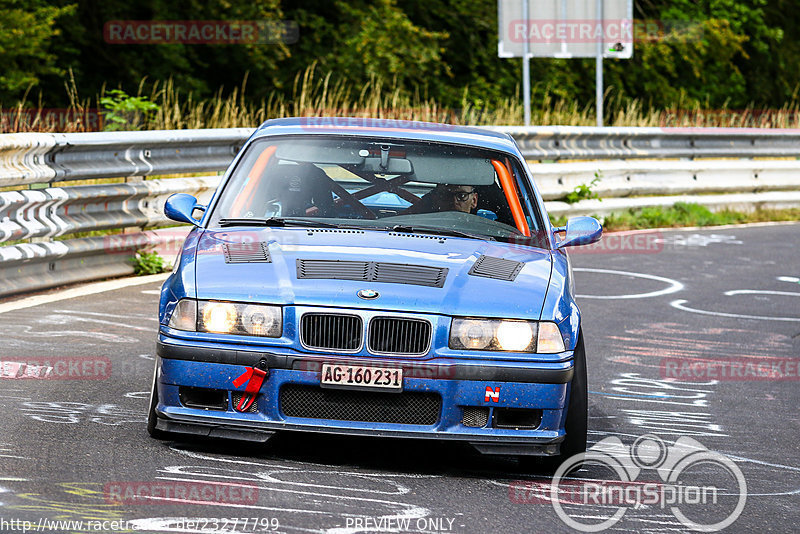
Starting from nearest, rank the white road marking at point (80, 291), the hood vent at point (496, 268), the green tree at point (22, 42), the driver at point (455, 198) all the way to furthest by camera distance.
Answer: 1. the hood vent at point (496, 268)
2. the driver at point (455, 198)
3. the white road marking at point (80, 291)
4. the green tree at point (22, 42)

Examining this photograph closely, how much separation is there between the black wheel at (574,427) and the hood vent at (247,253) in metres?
1.32

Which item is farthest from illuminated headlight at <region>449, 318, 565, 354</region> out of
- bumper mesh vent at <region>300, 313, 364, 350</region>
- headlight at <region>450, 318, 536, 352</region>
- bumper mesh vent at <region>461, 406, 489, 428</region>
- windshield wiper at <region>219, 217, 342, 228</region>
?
windshield wiper at <region>219, 217, 342, 228</region>

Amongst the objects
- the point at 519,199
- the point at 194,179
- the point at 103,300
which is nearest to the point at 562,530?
the point at 519,199

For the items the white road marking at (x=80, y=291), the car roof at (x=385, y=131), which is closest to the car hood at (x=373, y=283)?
the car roof at (x=385, y=131)

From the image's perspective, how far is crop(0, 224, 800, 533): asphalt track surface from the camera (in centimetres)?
439

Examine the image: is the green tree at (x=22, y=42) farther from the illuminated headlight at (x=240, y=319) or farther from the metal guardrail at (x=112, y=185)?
the illuminated headlight at (x=240, y=319)

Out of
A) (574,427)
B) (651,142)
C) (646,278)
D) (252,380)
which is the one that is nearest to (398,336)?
(252,380)

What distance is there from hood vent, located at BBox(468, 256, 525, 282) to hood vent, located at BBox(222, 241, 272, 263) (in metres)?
0.86

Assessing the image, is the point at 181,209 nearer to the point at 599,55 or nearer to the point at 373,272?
the point at 373,272

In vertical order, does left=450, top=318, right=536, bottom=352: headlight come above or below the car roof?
below

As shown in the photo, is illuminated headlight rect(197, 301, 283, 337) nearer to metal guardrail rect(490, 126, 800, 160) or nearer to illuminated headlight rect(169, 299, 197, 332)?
illuminated headlight rect(169, 299, 197, 332)

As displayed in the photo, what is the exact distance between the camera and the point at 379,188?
21.5 feet

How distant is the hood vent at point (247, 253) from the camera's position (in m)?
5.41

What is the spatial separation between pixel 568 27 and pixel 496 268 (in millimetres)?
15984
